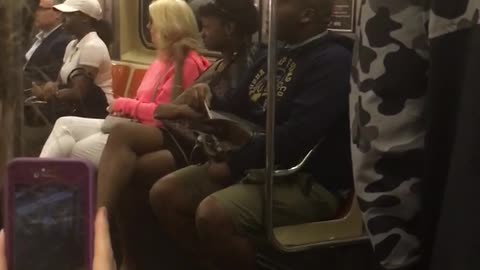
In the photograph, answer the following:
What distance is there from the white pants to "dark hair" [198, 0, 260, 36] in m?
0.21

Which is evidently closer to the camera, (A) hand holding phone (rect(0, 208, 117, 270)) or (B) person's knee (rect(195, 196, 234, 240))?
(A) hand holding phone (rect(0, 208, 117, 270))

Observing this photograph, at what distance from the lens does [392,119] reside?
75 centimetres

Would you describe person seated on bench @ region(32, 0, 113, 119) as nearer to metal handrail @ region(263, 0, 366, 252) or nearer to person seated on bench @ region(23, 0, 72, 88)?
person seated on bench @ region(23, 0, 72, 88)

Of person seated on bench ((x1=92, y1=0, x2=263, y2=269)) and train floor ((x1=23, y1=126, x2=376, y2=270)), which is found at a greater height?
person seated on bench ((x1=92, y1=0, x2=263, y2=269))

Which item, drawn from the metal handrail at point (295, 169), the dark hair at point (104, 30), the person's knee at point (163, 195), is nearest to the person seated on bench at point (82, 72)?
→ the dark hair at point (104, 30)

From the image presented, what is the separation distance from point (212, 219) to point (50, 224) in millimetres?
313

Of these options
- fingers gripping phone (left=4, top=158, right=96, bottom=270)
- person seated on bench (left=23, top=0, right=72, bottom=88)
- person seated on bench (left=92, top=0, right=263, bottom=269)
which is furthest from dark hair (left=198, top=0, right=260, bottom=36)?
fingers gripping phone (left=4, top=158, right=96, bottom=270)

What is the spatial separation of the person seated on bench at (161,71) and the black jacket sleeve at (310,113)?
126 millimetres

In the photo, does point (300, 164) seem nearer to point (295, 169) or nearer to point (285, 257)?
point (295, 169)

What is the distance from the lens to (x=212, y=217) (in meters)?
0.96

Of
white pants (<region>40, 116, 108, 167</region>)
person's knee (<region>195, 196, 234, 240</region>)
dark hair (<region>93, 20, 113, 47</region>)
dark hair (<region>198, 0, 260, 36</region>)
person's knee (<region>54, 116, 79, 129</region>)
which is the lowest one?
person's knee (<region>195, 196, 234, 240</region>)

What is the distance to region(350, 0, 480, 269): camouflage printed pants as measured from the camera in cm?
73

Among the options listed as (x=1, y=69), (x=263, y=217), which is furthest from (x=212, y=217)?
(x=1, y=69)

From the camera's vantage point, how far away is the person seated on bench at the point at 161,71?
3.10 feet
